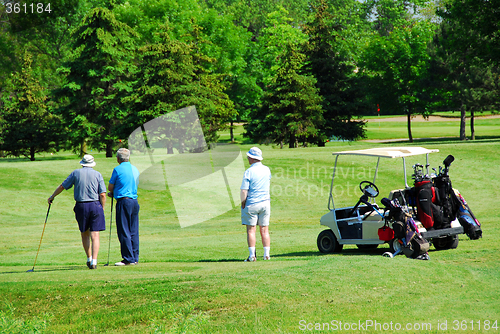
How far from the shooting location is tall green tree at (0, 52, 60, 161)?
4569 cm

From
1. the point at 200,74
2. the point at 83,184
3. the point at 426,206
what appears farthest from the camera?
the point at 200,74

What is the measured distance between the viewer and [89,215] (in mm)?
9305

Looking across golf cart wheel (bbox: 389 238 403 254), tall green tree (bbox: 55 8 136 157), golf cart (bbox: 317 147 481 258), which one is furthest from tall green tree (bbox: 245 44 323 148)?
golf cart wheel (bbox: 389 238 403 254)

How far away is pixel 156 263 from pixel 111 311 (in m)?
3.53

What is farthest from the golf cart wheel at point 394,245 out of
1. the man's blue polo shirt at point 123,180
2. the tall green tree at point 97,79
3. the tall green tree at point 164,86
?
the tall green tree at point 97,79

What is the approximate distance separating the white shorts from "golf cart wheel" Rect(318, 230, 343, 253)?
2.49m

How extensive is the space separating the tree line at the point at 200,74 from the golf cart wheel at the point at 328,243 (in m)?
27.5

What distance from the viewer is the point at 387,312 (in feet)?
21.2

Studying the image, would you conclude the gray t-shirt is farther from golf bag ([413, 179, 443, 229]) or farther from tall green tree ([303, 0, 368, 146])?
tall green tree ([303, 0, 368, 146])

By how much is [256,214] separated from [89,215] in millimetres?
3019

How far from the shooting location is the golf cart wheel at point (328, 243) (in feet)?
37.6

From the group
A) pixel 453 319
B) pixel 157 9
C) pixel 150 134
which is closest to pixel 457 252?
pixel 453 319

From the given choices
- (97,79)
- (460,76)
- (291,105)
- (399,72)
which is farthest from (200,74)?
(460,76)

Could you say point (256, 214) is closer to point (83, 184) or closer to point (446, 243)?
point (83, 184)
